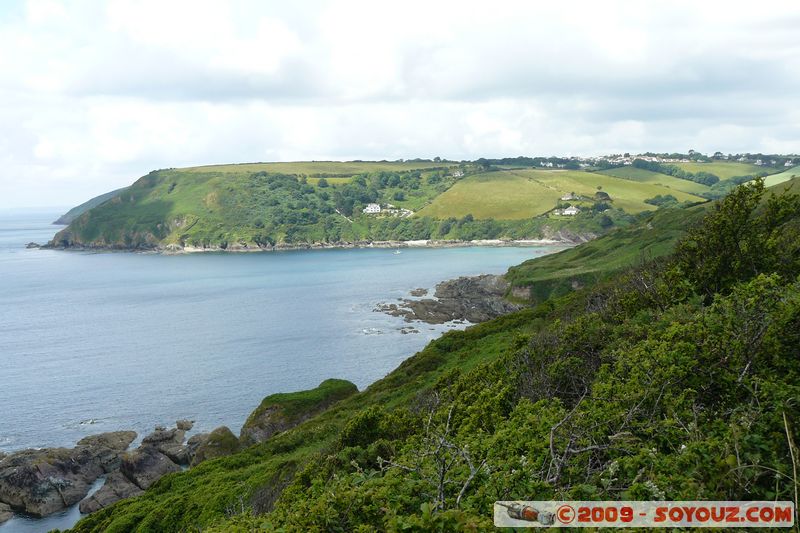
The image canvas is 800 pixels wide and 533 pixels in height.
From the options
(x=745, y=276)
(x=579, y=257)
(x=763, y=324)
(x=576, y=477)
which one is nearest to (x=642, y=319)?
(x=745, y=276)

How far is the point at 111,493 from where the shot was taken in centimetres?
4825

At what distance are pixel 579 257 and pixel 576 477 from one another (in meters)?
123

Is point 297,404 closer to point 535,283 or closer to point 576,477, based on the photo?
point 576,477

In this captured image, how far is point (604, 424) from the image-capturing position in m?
12.2

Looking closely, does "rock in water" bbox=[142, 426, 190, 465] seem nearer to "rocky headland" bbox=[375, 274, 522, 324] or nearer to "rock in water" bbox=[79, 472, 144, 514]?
"rock in water" bbox=[79, 472, 144, 514]

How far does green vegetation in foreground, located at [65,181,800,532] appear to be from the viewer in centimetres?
941

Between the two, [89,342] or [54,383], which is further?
[89,342]

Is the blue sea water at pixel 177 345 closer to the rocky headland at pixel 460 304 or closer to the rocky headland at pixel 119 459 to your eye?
the rocky headland at pixel 119 459

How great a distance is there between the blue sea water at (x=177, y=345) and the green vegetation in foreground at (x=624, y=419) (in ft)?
131

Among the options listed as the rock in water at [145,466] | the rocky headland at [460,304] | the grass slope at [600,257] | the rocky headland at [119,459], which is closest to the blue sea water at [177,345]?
the rocky headland at [119,459]

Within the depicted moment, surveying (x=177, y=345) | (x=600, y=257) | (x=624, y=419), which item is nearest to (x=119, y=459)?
(x=177, y=345)

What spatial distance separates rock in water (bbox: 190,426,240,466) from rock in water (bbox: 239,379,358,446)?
109 cm

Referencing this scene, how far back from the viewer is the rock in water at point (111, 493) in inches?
1854

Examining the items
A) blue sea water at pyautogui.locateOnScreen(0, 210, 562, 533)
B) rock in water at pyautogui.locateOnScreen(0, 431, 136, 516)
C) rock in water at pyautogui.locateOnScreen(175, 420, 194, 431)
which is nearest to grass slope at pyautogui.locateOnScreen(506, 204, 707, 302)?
blue sea water at pyautogui.locateOnScreen(0, 210, 562, 533)
